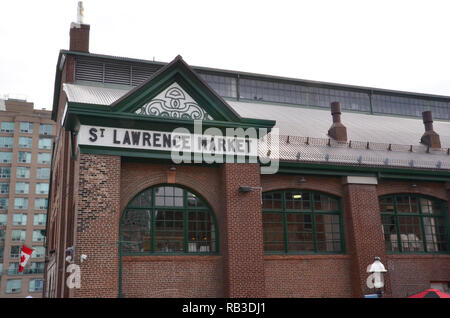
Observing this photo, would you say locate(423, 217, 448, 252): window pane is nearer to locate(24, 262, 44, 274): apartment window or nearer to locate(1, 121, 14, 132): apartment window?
locate(24, 262, 44, 274): apartment window

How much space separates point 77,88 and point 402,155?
15.9 meters

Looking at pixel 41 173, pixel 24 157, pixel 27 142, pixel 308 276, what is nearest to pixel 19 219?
pixel 41 173

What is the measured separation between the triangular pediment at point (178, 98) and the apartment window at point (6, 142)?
69.6 metres

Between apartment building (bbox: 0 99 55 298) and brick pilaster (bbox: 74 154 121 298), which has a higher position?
apartment building (bbox: 0 99 55 298)

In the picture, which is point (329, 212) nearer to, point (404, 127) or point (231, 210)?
point (231, 210)

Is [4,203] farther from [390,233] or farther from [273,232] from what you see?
[390,233]

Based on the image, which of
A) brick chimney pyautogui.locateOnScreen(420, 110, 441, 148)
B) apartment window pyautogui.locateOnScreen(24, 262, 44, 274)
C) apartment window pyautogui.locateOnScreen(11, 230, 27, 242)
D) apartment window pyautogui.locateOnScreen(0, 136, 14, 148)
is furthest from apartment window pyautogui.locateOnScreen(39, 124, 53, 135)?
brick chimney pyautogui.locateOnScreen(420, 110, 441, 148)

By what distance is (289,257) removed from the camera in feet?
62.7

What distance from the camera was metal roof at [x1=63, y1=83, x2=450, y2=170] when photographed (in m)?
21.0

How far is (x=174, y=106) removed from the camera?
1792 cm

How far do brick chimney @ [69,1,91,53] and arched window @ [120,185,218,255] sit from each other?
11200 millimetres

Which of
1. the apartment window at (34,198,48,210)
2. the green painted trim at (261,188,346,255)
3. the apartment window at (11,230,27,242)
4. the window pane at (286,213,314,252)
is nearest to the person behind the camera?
the green painted trim at (261,188,346,255)

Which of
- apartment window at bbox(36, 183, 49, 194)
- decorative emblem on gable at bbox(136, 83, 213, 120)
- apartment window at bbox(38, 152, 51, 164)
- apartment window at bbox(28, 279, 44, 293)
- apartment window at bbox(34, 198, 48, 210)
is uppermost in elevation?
apartment window at bbox(38, 152, 51, 164)
